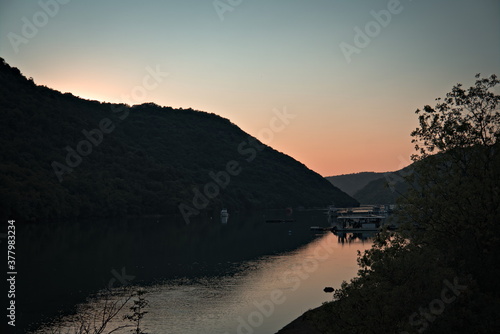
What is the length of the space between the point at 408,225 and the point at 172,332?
77.5 feet

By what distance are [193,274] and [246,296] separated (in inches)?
689

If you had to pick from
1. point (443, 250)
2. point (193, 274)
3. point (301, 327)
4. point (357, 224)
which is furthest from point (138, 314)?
point (357, 224)

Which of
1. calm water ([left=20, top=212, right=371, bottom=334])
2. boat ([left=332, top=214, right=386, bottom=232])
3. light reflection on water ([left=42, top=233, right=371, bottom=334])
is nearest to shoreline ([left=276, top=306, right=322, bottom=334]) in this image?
calm water ([left=20, top=212, right=371, bottom=334])

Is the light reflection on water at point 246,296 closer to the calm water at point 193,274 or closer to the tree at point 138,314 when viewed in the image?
the calm water at point 193,274

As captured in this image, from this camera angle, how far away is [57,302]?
52.3m

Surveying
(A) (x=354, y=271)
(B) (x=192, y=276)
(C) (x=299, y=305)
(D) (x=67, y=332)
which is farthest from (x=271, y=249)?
(D) (x=67, y=332)

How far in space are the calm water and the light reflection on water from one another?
11cm

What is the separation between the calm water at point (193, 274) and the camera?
4781cm

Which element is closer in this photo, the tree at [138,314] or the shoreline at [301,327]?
the tree at [138,314]

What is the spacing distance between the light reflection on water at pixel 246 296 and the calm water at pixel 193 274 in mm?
108

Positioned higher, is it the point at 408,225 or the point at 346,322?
the point at 408,225

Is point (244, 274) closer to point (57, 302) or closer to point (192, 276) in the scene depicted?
point (192, 276)

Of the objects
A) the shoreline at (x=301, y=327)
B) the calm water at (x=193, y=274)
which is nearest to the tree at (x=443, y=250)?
the shoreline at (x=301, y=327)

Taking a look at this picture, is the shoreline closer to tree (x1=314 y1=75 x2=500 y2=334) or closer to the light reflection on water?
the light reflection on water
